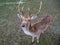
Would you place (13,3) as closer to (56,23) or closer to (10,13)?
(10,13)

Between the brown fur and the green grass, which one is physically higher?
the brown fur

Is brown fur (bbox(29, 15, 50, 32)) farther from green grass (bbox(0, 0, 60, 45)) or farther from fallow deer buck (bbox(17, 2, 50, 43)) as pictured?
green grass (bbox(0, 0, 60, 45))

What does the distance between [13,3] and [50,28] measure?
1.05ft

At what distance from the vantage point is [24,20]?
2.95 feet

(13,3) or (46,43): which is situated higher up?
(13,3)

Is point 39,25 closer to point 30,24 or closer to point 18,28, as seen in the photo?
point 30,24

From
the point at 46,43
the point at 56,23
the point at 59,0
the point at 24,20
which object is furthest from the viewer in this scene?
the point at 59,0

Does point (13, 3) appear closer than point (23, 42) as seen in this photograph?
No

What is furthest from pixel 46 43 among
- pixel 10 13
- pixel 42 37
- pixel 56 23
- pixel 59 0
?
pixel 59 0

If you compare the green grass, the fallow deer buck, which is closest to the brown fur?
the fallow deer buck

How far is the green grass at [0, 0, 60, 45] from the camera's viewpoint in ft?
3.82

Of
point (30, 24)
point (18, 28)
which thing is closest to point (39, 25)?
point (30, 24)

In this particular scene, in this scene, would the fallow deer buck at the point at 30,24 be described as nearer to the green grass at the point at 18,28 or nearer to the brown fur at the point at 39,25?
the brown fur at the point at 39,25

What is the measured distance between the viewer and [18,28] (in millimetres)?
1223
